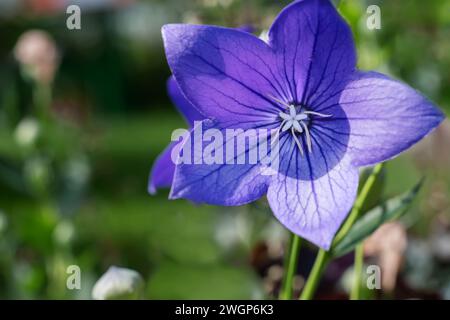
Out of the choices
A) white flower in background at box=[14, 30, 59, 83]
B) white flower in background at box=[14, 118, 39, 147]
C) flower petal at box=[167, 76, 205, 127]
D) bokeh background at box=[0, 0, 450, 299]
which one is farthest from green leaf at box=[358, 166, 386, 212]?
white flower in background at box=[14, 30, 59, 83]

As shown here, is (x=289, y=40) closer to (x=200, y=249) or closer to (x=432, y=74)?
(x=200, y=249)

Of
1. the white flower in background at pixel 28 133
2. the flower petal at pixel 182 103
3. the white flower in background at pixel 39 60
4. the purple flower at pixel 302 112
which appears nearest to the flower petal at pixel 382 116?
the purple flower at pixel 302 112

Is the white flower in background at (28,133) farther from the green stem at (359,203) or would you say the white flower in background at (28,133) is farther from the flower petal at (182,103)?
the green stem at (359,203)

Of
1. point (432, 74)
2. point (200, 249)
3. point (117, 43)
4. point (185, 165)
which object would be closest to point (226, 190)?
point (185, 165)

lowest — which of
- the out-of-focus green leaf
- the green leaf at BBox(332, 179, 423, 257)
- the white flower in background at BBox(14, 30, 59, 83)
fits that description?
the out-of-focus green leaf

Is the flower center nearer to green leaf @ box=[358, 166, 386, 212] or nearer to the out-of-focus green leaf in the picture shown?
green leaf @ box=[358, 166, 386, 212]

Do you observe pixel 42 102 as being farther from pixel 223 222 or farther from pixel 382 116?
pixel 382 116

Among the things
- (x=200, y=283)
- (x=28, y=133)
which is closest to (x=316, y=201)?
(x=200, y=283)
